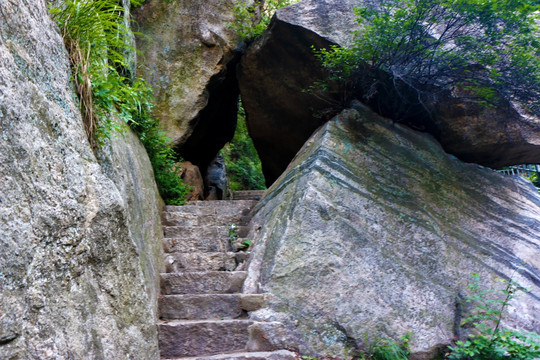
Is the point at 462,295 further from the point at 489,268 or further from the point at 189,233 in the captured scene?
the point at 189,233

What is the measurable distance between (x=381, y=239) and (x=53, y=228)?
3.02 meters

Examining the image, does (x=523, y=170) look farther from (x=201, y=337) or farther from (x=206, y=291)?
(x=201, y=337)

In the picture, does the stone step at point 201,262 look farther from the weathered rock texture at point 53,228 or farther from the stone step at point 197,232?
the weathered rock texture at point 53,228

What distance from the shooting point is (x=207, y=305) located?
11.5 feet

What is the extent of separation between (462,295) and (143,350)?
2.91m

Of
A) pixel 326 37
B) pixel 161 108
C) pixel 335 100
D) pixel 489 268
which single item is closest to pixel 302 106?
pixel 335 100

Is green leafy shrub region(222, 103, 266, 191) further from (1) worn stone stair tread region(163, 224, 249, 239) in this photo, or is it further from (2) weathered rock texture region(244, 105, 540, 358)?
(1) worn stone stair tread region(163, 224, 249, 239)

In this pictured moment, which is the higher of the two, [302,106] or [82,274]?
[302,106]

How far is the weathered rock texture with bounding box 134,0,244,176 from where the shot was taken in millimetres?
6477

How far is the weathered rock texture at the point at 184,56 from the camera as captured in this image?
21.2 feet

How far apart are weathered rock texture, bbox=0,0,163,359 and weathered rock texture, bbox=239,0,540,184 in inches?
144

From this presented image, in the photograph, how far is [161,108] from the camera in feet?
21.1

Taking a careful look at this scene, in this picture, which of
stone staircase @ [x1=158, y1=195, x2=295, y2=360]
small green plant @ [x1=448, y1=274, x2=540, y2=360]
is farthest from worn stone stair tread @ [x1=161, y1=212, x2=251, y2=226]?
small green plant @ [x1=448, y1=274, x2=540, y2=360]

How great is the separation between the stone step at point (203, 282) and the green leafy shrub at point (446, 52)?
287cm
